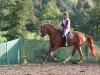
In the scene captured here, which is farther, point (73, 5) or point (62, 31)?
point (73, 5)

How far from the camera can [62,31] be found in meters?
21.0

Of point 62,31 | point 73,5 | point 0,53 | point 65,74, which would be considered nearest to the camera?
point 65,74

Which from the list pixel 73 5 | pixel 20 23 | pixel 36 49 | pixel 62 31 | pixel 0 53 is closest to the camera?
pixel 62 31

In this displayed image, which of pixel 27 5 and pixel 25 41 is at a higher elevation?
pixel 27 5

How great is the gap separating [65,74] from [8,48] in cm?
812

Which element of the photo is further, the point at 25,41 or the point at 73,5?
the point at 73,5

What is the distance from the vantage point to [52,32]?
21.0m

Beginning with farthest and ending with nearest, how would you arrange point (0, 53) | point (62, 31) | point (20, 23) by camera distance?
point (20, 23)
point (0, 53)
point (62, 31)

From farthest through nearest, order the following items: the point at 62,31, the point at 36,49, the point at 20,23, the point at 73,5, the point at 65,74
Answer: the point at 73,5 < the point at 20,23 < the point at 36,49 < the point at 62,31 < the point at 65,74

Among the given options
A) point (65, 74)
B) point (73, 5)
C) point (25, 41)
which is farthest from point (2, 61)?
point (73, 5)

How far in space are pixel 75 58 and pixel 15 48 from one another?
3.65 metres

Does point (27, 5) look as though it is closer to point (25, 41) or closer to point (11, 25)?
point (11, 25)

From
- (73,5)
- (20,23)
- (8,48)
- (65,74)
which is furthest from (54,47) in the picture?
(73,5)

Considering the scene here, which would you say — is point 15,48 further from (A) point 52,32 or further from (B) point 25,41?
(A) point 52,32
